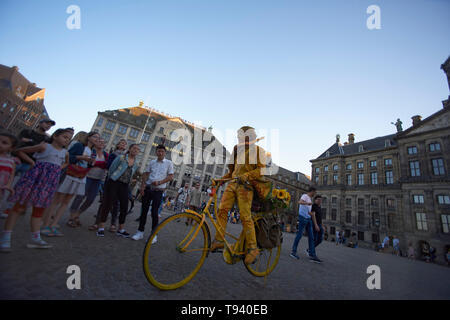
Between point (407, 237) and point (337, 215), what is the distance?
13541mm

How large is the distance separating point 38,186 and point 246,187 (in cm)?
323

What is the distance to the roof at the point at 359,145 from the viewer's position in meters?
43.1

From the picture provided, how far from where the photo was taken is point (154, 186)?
14.6 feet

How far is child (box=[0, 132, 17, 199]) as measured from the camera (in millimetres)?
2578

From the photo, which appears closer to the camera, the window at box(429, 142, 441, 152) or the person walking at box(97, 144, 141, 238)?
the person walking at box(97, 144, 141, 238)

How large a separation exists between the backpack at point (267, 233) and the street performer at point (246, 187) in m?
0.25

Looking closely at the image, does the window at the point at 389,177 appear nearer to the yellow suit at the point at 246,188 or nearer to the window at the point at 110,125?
the yellow suit at the point at 246,188

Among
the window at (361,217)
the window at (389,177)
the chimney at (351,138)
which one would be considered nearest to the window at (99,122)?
the window at (361,217)

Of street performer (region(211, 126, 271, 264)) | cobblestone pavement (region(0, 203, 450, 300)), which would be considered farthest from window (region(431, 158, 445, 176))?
street performer (region(211, 126, 271, 264))

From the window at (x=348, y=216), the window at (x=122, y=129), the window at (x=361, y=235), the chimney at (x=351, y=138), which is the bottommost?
the window at (x=361, y=235)

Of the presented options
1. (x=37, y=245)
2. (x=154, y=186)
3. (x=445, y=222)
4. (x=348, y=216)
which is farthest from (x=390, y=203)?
(x=37, y=245)

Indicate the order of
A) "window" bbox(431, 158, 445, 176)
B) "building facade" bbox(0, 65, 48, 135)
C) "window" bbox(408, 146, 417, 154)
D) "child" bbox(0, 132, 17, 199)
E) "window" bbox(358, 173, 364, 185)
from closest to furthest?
"child" bbox(0, 132, 17, 199) < "window" bbox(431, 158, 445, 176) < "window" bbox(408, 146, 417, 154) < "window" bbox(358, 173, 364, 185) < "building facade" bbox(0, 65, 48, 135)

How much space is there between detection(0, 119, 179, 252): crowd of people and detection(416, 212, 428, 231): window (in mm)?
41307

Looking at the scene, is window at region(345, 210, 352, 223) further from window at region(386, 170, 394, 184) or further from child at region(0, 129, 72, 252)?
child at region(0, 129, 72, 252)
